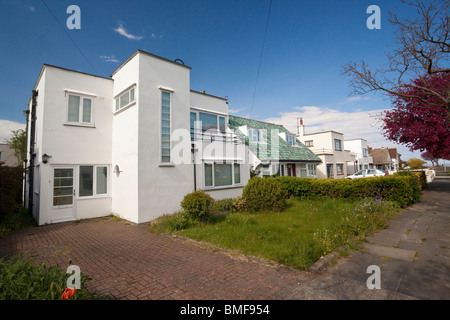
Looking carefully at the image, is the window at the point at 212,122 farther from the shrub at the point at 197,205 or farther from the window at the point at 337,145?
the window at the point at 337,145

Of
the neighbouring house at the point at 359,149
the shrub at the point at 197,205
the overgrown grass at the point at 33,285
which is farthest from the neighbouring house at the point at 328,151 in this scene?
the overgrown grass at the point at 33,285

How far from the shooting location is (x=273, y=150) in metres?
20.8

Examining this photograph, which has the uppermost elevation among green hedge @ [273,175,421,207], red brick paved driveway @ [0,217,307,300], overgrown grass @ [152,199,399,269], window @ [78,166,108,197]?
window @ [78,166,108,197]

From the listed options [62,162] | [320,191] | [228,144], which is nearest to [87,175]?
[62,162]

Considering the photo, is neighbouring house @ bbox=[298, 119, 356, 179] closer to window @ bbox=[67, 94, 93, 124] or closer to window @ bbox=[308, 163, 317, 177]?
window @ bbox=[308, 163, 317, 177]

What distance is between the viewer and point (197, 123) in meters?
12.0

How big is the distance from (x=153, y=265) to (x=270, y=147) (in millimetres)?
17614

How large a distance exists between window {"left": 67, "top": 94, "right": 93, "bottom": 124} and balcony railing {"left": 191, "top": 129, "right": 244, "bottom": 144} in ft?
16.6

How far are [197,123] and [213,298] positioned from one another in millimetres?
9662

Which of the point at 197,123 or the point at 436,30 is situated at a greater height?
the point at 436,30

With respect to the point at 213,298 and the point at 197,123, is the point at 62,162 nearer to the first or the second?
the point at 197,123

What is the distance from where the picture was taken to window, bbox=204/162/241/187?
38.3ft

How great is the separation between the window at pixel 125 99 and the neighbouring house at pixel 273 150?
8.10 metres

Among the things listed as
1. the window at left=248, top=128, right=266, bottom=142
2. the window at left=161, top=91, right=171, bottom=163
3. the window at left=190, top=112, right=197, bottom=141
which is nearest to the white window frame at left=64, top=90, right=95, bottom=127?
the window at left=161, top=91, right=171, bottom=163
